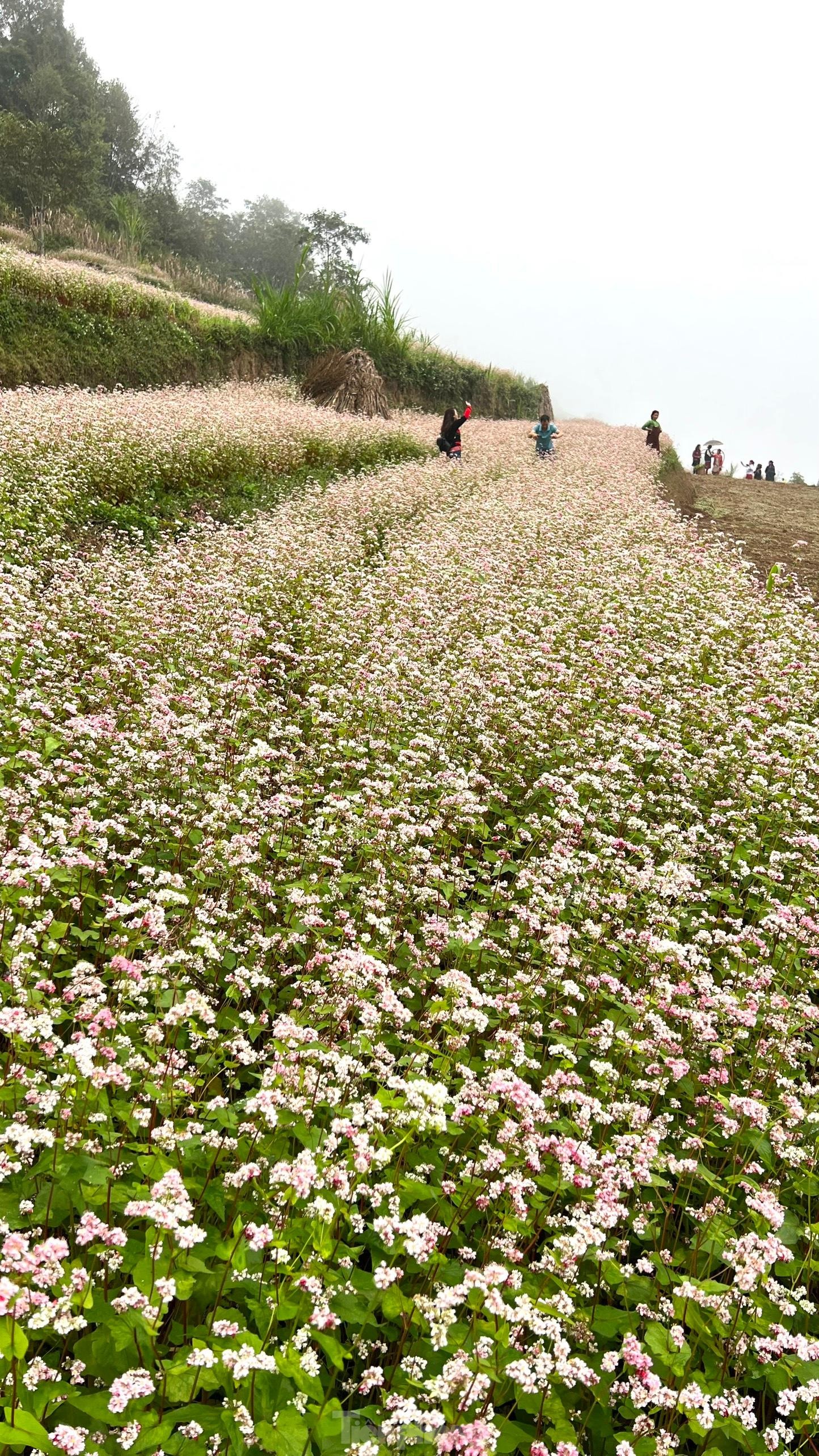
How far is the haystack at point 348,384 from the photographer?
89.6ft

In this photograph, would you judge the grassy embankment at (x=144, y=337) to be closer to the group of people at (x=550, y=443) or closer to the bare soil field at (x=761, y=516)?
the group of people at (x=550, y=443)

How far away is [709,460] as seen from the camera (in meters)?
40.0

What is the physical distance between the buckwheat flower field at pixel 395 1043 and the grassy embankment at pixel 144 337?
15.3 m

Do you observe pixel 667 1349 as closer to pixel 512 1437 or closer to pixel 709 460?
pixel 512 1437

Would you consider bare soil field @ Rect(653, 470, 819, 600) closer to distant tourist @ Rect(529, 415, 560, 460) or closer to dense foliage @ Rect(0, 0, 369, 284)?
distant tourist @ Rect(529, 415, 560, 460)

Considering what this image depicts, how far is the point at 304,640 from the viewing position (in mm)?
8469

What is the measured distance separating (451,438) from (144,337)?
1000 cm

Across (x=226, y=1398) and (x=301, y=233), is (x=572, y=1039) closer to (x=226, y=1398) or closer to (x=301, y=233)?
(x=226, y=1398)

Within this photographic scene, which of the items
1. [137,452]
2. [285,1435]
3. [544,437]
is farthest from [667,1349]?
[544,437]

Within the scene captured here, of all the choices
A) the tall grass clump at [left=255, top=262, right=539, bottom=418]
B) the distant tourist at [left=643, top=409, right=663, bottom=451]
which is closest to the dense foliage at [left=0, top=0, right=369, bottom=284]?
the tall grass clump at [left=255, top=262, right=539, bottom=418]

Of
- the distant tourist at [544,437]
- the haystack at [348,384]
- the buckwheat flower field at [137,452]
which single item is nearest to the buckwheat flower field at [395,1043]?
the buckwheat flower field at [137,452]

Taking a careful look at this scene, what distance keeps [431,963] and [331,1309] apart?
182cm

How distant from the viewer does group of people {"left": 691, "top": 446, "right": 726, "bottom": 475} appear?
38.2m

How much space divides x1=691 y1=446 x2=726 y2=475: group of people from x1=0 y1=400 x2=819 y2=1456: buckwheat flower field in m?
33.5
